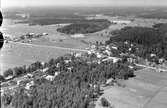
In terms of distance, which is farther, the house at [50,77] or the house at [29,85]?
the house at [50,77]

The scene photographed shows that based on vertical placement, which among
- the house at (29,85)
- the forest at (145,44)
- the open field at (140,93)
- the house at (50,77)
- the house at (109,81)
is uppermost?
the forest at (145,44)

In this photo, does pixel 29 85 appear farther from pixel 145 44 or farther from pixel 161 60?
pixel 145 44

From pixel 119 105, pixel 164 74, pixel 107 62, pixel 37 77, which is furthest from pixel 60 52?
pixel 119 105

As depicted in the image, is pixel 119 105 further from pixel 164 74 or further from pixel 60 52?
pixel 60 52

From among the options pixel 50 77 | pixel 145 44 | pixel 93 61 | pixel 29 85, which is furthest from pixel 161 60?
pixel 29 85

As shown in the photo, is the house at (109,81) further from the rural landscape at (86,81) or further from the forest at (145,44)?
the forest at (145,44)

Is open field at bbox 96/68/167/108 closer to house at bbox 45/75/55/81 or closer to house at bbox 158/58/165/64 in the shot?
house at bbox 45/75/55/81

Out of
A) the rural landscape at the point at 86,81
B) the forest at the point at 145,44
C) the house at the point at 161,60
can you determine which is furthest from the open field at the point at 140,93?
the forest at the point at 145,44

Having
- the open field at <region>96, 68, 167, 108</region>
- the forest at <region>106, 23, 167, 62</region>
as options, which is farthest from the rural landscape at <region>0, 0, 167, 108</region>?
the forest at <region>106, 23, 167, 62</region>

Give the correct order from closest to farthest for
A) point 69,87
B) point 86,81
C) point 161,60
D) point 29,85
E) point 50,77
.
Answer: point 69,87 → point 29,85 → point 86,81 → point 50,77 → point 161,60
